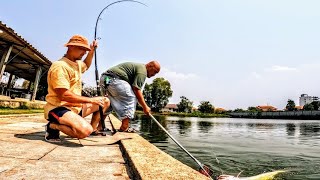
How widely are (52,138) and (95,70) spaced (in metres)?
2.19

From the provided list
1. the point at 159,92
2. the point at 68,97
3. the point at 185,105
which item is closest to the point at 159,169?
the point at 68,97

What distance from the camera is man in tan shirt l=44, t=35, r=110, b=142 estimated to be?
3.97 m

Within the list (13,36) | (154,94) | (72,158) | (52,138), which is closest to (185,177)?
(72,158)

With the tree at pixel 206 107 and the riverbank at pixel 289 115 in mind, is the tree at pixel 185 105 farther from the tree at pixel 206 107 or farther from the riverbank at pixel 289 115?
the riverbank at pixel 289 115

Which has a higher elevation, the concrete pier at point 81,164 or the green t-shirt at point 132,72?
the green t-shirt at point 132,72

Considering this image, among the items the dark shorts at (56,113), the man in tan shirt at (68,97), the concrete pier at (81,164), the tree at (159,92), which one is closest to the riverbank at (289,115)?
the tree at (159,92)

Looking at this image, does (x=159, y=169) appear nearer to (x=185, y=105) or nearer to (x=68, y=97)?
(x=68, y=97)

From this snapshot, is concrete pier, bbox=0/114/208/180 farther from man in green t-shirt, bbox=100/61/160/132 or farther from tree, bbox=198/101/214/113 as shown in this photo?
tree, bbox=198/101/214/113

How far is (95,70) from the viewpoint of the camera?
608 centimetres

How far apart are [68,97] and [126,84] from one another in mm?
1817

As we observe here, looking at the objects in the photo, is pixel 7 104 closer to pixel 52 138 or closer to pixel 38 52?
pixel 38 52

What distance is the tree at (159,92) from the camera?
114 m

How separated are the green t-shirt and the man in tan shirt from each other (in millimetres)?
1271

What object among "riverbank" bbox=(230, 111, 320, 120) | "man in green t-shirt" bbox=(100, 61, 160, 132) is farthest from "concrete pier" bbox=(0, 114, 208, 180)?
"riverbank" bbox=(230, 111, 320, 120)
